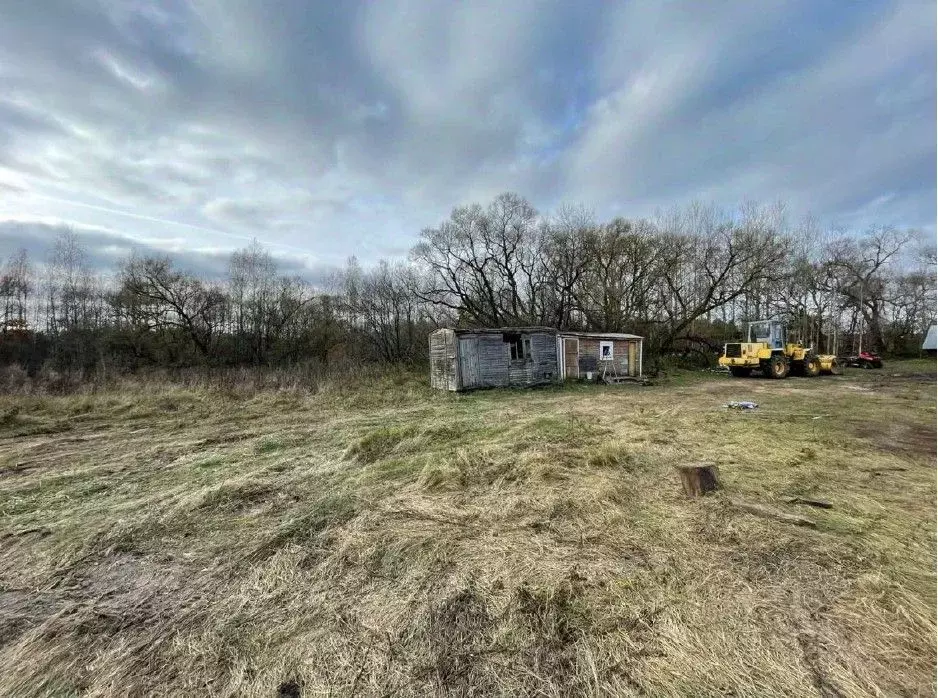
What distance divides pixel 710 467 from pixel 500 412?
19.7 ft

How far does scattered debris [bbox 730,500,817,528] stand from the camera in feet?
11.6

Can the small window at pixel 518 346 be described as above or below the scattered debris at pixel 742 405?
above

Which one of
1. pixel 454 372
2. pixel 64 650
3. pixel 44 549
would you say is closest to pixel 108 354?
pixel 454 372

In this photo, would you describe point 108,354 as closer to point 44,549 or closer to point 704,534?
point 44,549

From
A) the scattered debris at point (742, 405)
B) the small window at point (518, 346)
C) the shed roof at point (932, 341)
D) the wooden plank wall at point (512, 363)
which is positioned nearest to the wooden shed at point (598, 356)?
the wooden plank wall at point (512, 363)

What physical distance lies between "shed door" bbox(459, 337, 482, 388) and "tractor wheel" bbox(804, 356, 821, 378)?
1467 centimetres

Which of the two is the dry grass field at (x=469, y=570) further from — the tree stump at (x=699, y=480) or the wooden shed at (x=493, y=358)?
the wooden shed at (x=493, y=358)

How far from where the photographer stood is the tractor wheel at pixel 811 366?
18.5m

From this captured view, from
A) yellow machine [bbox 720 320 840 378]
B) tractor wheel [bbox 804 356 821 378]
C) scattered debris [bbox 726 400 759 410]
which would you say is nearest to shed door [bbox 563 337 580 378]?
yellow machine [bbox 720 320 840 378]

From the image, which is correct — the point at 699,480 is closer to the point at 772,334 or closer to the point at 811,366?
the point at 772,334

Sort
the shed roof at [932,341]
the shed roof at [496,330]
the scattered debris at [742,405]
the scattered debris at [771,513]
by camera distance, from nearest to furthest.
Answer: the scattered debris at [771,513] < the shed roof at [932,341] < the scattered debris at [742,405] < the shed roof at [496,330]

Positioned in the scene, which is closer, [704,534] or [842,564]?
[842,564]

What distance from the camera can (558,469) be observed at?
16.5ft

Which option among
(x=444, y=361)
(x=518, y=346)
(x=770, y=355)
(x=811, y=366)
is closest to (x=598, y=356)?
(x=518, y=346)
